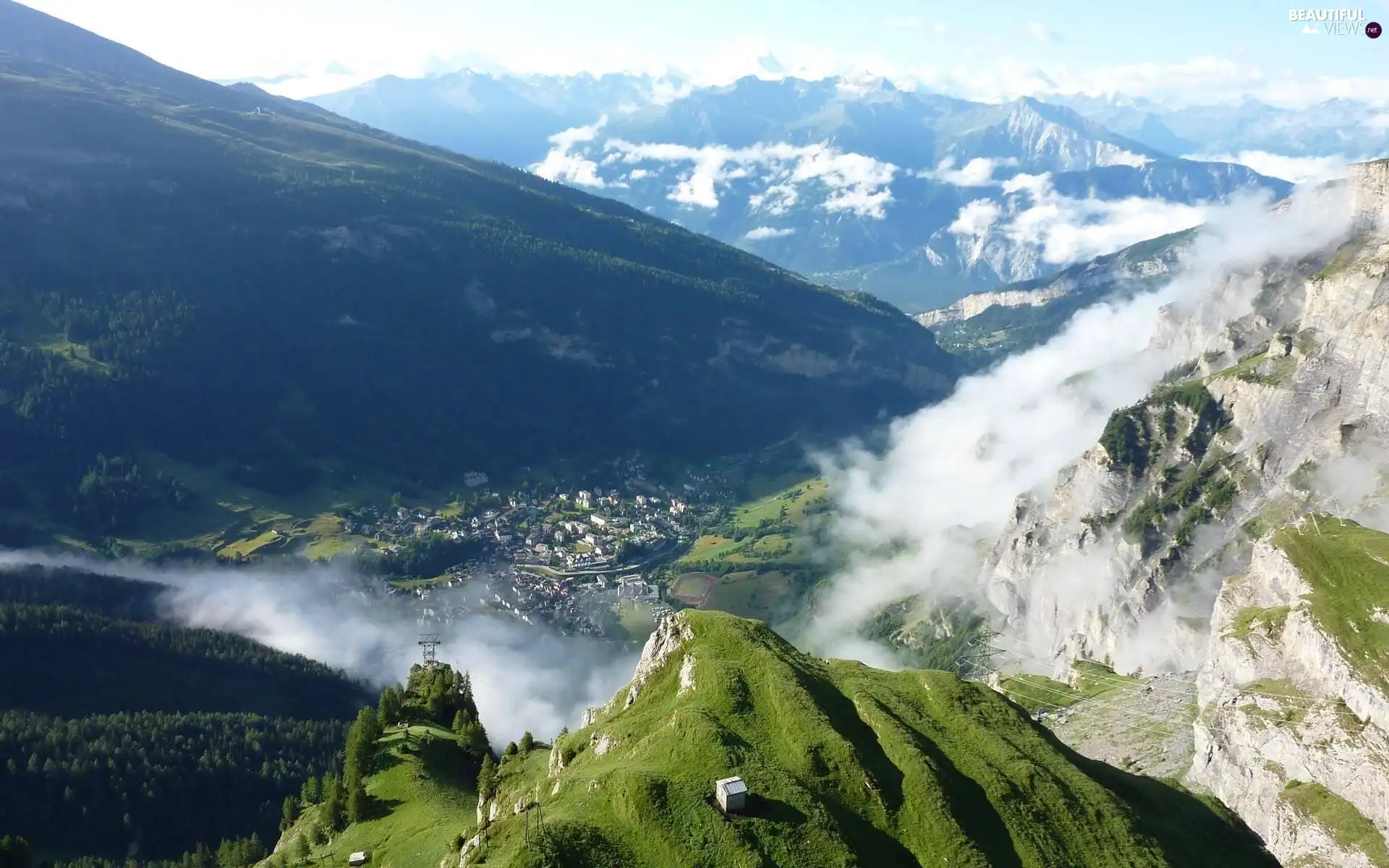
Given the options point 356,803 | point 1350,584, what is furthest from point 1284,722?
point 356,803

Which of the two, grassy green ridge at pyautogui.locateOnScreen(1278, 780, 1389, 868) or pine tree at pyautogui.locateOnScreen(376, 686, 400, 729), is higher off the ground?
grassy green ridge at pyautogui.locateOnScreen(1278, 780, 1389, 868)

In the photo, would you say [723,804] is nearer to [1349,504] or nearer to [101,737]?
[101,737]

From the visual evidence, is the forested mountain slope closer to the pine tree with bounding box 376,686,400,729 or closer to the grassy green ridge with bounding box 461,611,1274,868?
the pine tree with bounding box 376,686,400,729

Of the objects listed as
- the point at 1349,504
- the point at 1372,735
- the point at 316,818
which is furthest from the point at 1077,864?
the point at 1349,504

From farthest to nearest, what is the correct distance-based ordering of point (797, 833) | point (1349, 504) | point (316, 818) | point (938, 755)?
point (1349, 504), point (316, 818), point (938, 755), point (797, 833)

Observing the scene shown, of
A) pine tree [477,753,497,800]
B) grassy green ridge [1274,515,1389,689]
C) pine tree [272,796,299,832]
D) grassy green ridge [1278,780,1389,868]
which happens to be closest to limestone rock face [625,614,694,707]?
pine tree [477,753,497,800]

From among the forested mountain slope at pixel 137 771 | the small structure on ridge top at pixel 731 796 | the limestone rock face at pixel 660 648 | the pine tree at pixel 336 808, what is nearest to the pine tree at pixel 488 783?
the pine tree at pixel 336 808

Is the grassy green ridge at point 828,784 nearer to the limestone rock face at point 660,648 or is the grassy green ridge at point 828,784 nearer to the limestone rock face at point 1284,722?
the limestone rock face at point 660,648

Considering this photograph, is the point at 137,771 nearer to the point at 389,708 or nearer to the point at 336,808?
the point at 389,708
